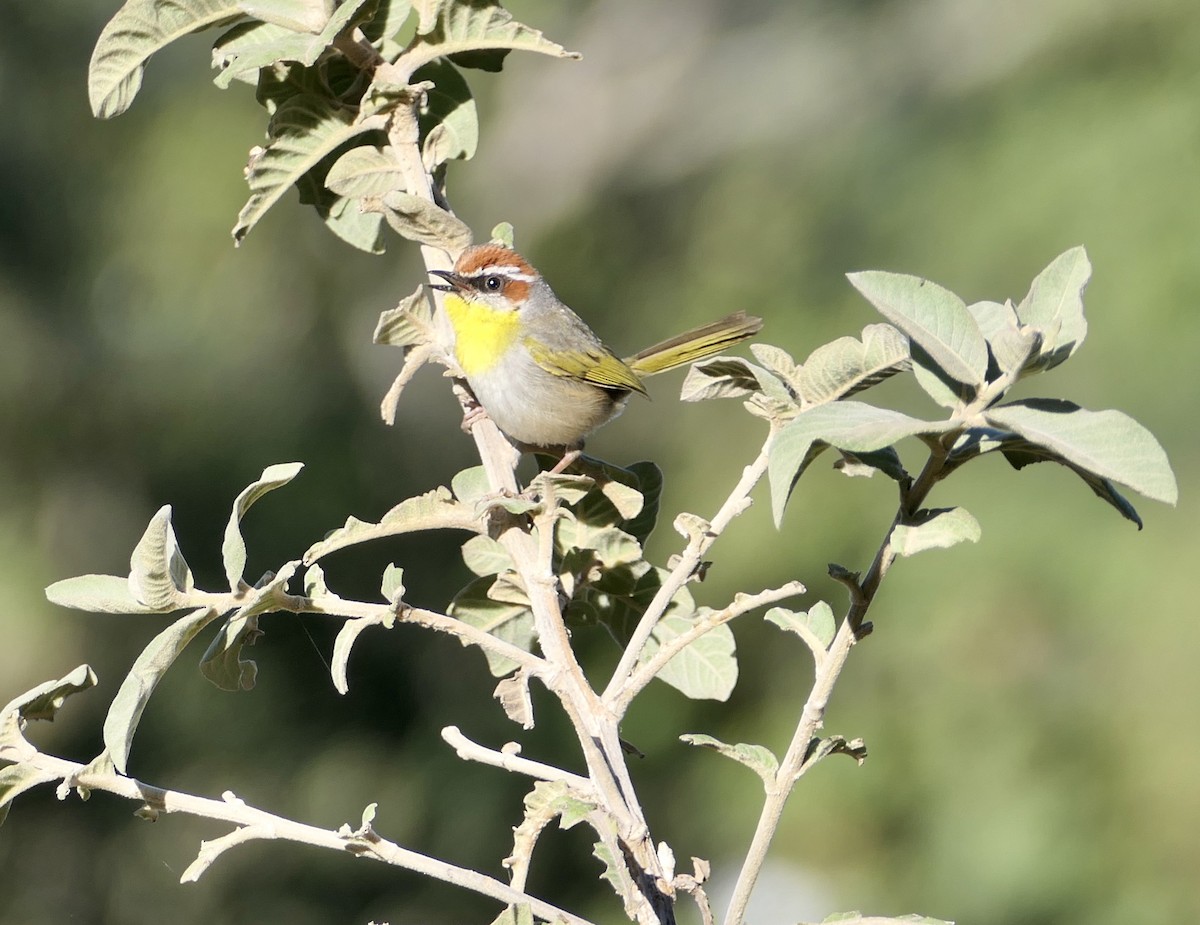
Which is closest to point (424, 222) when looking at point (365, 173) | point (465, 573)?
point (365, 173)

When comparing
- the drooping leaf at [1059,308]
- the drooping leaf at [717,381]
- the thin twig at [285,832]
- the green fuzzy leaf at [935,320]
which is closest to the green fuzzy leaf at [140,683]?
the thin twig at [285,832]

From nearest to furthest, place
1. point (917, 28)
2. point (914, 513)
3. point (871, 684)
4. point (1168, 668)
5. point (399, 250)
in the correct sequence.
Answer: point (914, 513), point (1168, 668), point (871, 684), point (399, 250), point (917, 28)

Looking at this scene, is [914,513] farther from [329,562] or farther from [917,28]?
[917,28]

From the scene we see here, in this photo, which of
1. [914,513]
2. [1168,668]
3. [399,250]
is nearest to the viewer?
[914,513]

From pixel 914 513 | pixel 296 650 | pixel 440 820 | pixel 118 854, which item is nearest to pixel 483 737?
pixel 440 820

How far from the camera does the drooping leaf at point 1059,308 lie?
0.84 m

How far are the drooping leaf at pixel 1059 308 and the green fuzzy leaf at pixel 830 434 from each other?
0.14 metres

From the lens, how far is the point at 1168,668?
13.8 ft

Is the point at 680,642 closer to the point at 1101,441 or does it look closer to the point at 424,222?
the point at 1101,441

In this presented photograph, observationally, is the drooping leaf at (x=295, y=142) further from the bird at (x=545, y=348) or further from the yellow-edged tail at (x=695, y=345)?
the yellow-edged tail at (x=695, y=345)

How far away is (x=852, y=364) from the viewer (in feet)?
3.05

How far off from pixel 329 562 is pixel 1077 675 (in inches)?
107

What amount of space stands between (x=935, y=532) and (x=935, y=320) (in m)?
0.15

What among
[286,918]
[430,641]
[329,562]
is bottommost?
[286,918]
